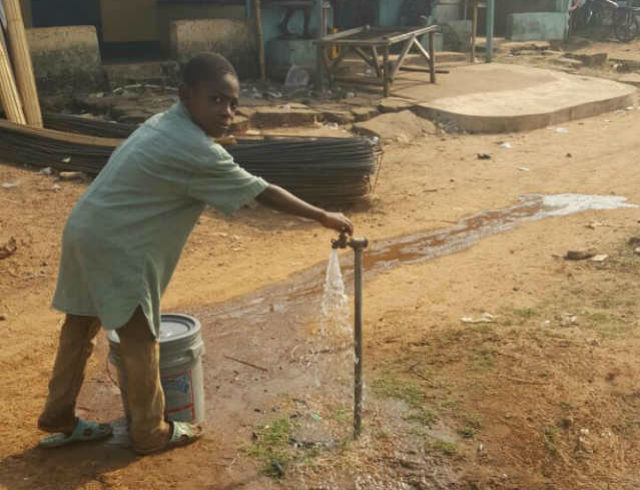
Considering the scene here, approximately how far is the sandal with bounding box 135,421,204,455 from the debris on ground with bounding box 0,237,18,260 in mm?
2936

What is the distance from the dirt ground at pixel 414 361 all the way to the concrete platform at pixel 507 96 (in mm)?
3649

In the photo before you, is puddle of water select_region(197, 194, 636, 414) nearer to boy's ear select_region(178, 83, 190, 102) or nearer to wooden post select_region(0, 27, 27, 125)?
boy's ear select_region(178, 83, 190, 102)

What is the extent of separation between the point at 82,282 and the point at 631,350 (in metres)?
2.84

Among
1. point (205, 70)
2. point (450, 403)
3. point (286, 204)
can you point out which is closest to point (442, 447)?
point (450, 403)

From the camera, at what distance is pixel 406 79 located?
43.0ft

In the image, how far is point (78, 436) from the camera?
344 cm

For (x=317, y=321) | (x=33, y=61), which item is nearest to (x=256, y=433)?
(x=317, y=321)

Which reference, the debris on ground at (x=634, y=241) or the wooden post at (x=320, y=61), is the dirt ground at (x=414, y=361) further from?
the wooden post at (x=320, y=61)

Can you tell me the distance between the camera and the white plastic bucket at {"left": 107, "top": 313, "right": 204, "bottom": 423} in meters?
3.34

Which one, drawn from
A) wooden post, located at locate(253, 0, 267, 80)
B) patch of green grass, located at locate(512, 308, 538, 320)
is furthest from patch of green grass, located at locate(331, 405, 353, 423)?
wooden post, located at locate(253, 0, 267, 80)

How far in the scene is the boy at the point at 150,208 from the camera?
9.71 feet

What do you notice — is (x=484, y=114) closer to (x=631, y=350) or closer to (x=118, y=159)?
(x=631, y=350)

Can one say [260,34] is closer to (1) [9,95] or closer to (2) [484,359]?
(1) [9,95]

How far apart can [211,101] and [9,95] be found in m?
6.04
